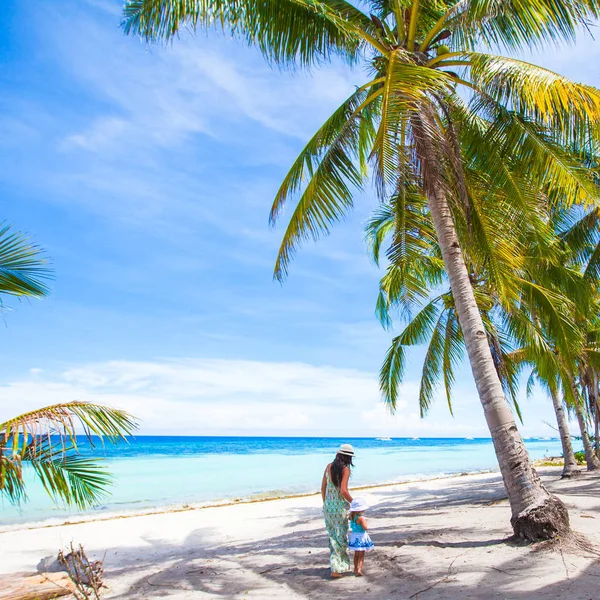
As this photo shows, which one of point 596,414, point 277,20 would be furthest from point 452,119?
point 596,414

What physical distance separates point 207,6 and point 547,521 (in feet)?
22.8

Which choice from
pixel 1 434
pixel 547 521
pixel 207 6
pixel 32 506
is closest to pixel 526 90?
pixel 207 6

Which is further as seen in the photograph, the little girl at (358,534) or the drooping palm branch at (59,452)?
the little girl at (358,534)

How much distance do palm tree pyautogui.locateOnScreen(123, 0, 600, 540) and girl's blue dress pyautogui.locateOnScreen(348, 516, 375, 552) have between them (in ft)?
5.46

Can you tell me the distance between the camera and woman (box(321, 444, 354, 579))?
505 cm

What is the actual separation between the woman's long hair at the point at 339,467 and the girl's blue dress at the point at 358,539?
40 centimetres

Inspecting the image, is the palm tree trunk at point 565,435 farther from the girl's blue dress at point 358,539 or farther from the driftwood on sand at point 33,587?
the driftwood on sand at point 33,587

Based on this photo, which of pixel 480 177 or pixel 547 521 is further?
pixel 480 177

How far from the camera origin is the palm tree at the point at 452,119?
17.6 feet

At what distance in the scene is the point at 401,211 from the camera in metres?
7.94

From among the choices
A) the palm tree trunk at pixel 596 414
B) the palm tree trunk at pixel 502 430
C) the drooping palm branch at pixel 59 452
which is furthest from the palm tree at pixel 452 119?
the palm tree trunk at pixel 596 414

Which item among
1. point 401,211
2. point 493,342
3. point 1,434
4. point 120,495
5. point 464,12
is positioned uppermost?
point 464,12

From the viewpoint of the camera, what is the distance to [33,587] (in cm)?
525

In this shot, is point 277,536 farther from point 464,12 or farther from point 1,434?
point 464,12
